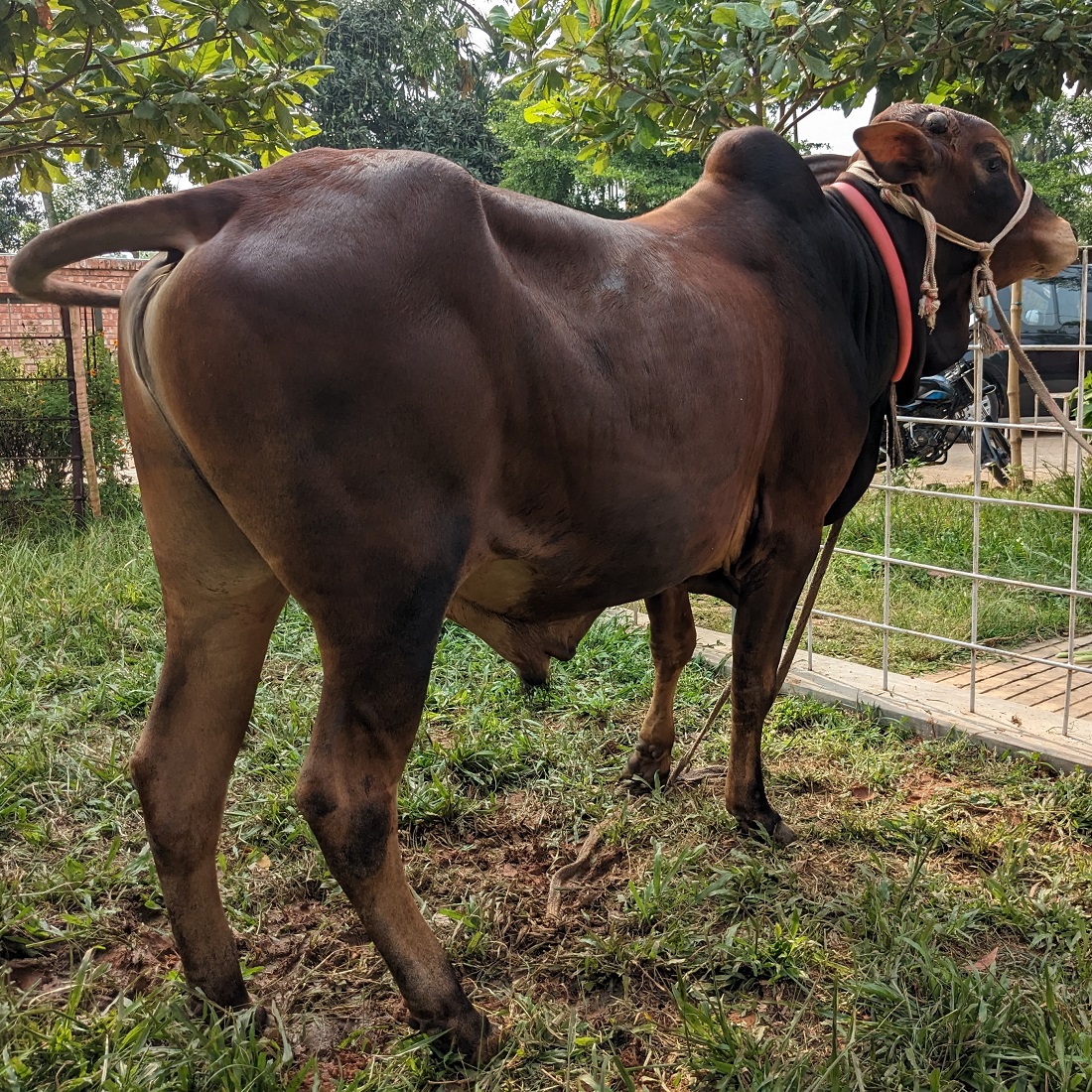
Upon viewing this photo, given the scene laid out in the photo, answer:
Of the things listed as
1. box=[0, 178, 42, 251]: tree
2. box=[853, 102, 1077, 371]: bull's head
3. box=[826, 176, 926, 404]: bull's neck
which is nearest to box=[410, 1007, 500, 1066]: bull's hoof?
box=[826, 176, 926, 404]: bull's neck

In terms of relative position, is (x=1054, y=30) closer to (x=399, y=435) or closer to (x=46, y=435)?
(x=399, y=435)

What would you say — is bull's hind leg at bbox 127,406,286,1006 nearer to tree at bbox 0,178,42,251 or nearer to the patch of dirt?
the patch of dirt

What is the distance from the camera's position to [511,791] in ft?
11.1

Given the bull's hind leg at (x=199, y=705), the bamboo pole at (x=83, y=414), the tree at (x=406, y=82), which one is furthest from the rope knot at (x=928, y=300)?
the tree at (x=406, y=82)

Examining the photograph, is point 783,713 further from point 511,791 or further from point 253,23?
point 253,23

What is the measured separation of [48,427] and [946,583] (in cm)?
666

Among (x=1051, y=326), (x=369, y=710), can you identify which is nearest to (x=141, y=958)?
(x=369, y=710)

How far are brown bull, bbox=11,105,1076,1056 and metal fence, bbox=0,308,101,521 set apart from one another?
6058 millimetres

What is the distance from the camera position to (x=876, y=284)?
303cm

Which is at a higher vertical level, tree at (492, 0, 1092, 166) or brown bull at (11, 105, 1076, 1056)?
tree at (492, 0, 1092, 166)

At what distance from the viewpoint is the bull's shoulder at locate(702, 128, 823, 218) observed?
2.90 m

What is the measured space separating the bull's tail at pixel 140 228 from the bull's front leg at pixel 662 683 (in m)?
1.96

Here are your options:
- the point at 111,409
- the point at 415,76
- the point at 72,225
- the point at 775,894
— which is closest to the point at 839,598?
the point at 775,894

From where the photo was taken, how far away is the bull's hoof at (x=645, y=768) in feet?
11.3
